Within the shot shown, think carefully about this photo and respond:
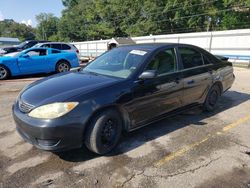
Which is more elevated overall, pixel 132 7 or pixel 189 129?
pixel 132 7

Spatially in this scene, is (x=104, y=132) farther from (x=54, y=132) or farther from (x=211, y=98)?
(x=211, y=98)

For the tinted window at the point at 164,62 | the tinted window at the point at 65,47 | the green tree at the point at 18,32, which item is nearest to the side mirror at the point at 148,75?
the tinted window at the point at 164,62

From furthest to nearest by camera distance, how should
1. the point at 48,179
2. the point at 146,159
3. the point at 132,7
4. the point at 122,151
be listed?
the point at 132,7, the point at 122,151, the point at 146,159, the point at 48,179

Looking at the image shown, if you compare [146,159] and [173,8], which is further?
[173,8]

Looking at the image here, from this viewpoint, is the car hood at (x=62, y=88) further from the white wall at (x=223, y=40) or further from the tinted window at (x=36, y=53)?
the white wall at (x=223, y=40)

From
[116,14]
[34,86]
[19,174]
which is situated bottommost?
[19,174]

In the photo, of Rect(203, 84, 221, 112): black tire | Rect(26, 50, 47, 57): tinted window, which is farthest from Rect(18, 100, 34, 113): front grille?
Rect(26, 50, 47, 57): tinted window

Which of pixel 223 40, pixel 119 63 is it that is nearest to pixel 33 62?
pixel 119 63

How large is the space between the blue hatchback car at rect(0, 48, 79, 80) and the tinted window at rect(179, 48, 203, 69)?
7.74 metres

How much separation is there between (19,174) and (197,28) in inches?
1618

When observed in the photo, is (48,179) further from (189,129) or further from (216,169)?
(189,129)

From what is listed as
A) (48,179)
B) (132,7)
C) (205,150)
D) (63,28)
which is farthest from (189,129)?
(63,28)

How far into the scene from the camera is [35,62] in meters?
10.6

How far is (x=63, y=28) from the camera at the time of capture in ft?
225
